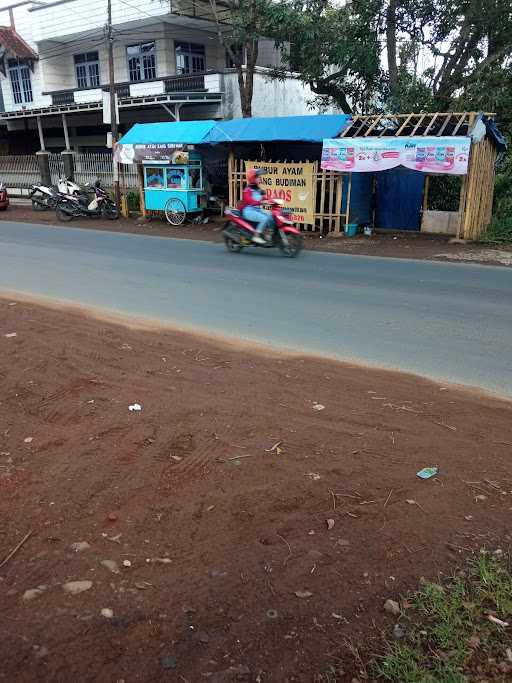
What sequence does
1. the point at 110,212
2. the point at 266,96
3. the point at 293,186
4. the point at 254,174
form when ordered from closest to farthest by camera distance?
1. the point at 254,174
2. the point at 293,186
3. the point at 110,212
4. the point at 266,96

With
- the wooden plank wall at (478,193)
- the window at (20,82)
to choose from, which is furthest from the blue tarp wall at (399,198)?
the window at (20,82)

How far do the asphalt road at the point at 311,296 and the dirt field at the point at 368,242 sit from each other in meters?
0.97

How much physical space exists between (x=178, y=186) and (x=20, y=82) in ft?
63.6

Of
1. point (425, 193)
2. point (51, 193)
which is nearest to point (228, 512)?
point (425, 193)

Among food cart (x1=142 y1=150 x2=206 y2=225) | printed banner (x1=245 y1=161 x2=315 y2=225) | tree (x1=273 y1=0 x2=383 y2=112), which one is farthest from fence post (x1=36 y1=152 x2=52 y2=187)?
printed banner (x1=245 y1=161 x2=315 y2=225)

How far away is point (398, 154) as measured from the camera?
13359 millimetres

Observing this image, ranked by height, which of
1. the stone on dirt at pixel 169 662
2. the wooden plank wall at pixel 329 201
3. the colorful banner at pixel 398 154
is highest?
the colorful banner at pixel 398 154

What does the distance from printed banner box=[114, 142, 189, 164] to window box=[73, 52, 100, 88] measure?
12557 millimetres

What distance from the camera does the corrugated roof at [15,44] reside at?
28.5 m

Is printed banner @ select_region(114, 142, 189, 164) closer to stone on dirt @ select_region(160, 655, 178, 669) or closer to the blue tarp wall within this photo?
the blue tarp wall

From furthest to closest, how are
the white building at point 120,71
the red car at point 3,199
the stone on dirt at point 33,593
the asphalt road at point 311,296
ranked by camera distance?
the white building at point 120,71 → the red car at point 3,199 → the asphalt road at point 311,296 → the stone on dirt at point 33,593

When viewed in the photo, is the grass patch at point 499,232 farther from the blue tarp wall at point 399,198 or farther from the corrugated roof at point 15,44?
the corrugated roof at point 15,44

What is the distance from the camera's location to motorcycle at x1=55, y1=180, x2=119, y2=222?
62.4ft

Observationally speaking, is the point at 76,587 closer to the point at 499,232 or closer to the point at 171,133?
the point at 499,232
